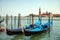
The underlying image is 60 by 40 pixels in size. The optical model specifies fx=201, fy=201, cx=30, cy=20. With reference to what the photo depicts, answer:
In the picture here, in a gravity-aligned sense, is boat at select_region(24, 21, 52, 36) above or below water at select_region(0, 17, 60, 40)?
above

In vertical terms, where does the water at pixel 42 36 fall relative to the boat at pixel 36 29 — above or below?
below

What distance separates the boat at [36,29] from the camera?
3.19 metres

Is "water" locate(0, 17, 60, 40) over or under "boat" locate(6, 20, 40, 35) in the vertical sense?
under

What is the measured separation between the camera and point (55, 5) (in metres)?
3.07

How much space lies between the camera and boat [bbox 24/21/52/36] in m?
3.19

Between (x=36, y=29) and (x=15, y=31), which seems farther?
(x=36, y=29)

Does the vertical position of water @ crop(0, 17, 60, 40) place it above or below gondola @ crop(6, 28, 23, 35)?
below

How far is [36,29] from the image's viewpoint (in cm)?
336

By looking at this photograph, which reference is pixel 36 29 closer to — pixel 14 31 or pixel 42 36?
pixel 42 36

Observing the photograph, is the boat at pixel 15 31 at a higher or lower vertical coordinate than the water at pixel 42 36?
higher

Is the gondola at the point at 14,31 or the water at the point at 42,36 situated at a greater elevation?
the gondola at the point at 14,31

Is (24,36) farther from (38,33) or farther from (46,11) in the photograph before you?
(46,11)

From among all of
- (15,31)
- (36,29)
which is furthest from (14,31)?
(36,29)

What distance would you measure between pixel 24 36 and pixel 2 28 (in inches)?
17.4
